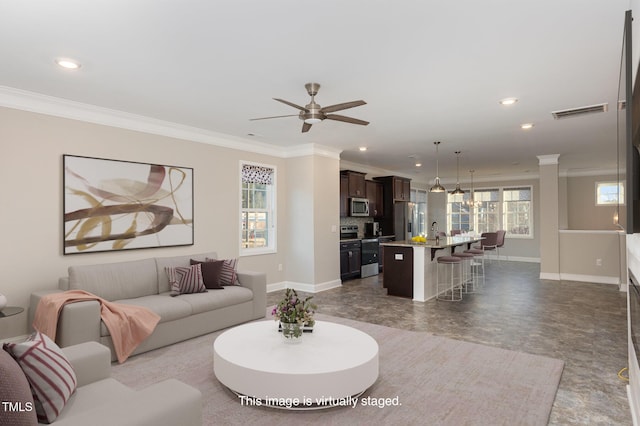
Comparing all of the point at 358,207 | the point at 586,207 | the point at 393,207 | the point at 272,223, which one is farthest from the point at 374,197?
the point at 586,207

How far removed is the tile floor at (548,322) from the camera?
274cm

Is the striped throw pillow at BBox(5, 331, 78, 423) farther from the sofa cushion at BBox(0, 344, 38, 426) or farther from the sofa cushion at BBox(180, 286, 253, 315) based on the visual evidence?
the sofa cushion at BBox(180, 286, 253, 315)

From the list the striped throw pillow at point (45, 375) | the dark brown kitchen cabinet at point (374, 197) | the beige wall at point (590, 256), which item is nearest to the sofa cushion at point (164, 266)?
the striped throw pillow at point (45, 375)

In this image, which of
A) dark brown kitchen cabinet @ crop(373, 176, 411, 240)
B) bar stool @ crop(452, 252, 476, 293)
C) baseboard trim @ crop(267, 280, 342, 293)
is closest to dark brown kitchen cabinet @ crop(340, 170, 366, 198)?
dark brown kitchen cabinet @ crop(373, 176, 411, 240)

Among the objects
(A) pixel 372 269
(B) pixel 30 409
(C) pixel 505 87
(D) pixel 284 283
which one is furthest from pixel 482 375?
(A) pixel 372 269

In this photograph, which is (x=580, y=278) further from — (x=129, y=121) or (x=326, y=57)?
(x=129, y=121)

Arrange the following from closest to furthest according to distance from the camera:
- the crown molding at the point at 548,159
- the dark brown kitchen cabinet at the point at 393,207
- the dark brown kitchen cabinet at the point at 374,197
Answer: the crown molding at the point at 548,159 → the dark brown kitchen cabinet at the point at 374,197 → the dark brown kitchen cabinet at the point at 393,207

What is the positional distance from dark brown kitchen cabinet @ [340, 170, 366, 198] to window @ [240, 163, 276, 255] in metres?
2.04

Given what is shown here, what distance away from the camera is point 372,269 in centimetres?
844

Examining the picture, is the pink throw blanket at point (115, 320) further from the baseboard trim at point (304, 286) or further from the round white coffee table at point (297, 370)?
the baseboard trim at point (304, 286)

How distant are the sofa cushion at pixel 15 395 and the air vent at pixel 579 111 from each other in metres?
5.44

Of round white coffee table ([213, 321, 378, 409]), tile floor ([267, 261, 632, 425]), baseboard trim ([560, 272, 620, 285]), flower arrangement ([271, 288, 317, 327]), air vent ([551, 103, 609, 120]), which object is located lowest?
tile floor ([267, 261, 632, 425])

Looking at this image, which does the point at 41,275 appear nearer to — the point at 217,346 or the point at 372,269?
the point at 217,346

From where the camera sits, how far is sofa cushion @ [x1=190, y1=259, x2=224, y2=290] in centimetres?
455
